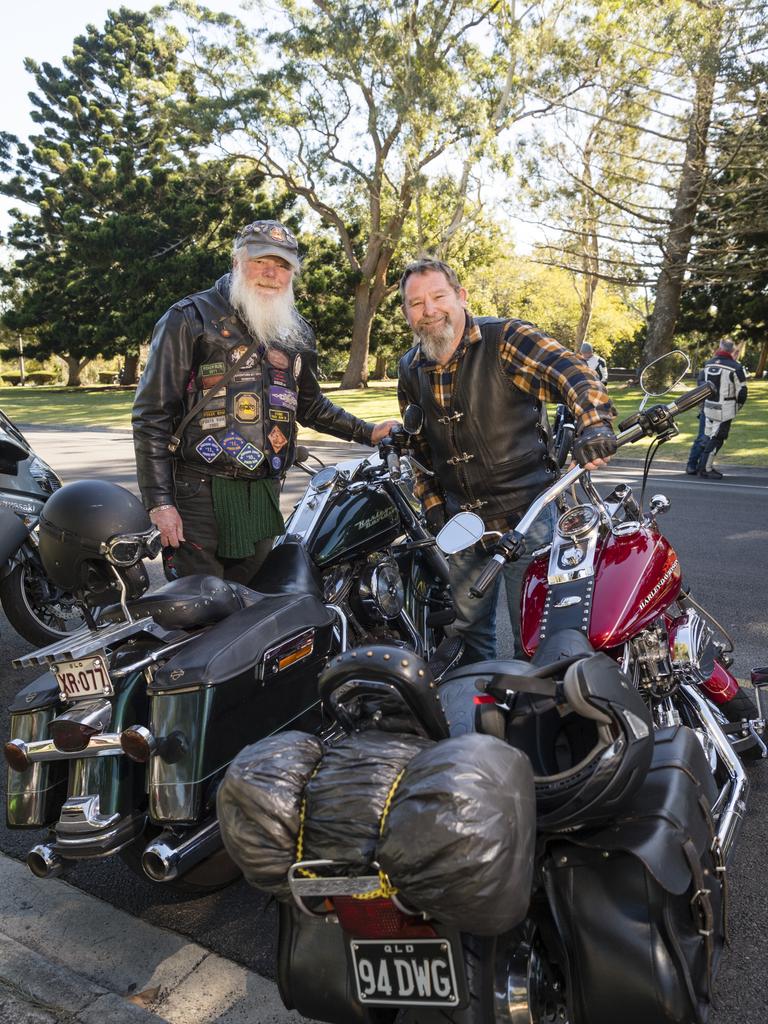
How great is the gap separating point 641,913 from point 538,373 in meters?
1.96

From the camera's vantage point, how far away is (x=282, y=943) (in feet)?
5.69

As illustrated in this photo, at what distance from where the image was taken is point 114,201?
124 ft

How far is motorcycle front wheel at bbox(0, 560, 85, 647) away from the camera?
4.72 m

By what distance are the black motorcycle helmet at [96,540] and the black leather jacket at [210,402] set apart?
62cm

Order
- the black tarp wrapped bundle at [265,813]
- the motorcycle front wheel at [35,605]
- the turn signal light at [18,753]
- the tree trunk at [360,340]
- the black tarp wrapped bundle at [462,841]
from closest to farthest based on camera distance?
the black tarp wrapped bundle at [462,841], the black tarp wrapped bundle at [265,813], the turn signal light at [18,753], the motorcycle front wheel at [35,605], the tree trunk at [360,340]

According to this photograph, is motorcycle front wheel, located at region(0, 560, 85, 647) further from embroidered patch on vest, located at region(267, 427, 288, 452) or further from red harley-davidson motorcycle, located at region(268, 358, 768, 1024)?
red harley-davidson motorcycle, located at region(268, 358, 768, 1024)

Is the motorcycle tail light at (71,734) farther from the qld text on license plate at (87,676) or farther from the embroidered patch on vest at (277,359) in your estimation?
the embroidered patch on vest at (277,359)

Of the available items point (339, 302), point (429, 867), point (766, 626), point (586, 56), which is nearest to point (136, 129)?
point (339, 302)

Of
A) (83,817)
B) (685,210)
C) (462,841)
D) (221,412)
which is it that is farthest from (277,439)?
(685,210)

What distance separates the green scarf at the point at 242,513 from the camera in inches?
137

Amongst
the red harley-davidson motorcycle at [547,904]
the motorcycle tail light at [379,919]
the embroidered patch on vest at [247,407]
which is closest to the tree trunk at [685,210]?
the embroidered patch on vest at [247,407]

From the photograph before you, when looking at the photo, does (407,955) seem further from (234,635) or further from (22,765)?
(22,765)

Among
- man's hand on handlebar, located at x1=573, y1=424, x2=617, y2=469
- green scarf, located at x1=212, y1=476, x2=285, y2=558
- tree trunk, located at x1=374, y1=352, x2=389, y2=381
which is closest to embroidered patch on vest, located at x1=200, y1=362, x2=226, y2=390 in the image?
green scarf, located at x1=212, y1=476, x2=285, y2=558

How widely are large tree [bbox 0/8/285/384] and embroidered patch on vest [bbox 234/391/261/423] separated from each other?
30.1 m
